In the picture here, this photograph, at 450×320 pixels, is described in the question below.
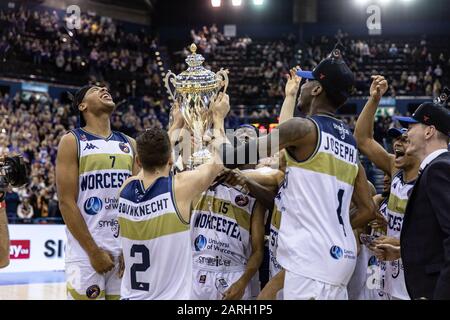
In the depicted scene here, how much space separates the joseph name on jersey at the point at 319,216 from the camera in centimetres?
388

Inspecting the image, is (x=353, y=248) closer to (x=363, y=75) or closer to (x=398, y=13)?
(x=363, y=75)

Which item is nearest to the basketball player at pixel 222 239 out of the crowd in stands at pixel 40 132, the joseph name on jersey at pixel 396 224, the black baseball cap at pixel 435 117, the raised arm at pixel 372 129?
the raised arm at pixel 372 129

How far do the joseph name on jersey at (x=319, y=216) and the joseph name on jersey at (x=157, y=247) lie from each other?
0.60m

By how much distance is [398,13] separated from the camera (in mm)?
29781

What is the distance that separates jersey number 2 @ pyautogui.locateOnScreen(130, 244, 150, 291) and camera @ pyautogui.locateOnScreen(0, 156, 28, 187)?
3.20 feet

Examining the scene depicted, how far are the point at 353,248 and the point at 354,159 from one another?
55cm

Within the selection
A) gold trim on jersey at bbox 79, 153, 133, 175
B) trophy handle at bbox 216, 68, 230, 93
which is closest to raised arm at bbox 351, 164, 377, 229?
trophy handle at bbox 216, 68, 230, 93

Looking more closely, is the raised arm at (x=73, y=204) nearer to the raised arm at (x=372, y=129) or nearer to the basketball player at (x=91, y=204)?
the basketball player at (x=91, y=204)

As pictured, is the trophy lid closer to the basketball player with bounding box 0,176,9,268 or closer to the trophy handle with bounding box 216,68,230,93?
the trophy handle with bounding box 216,68,230,93

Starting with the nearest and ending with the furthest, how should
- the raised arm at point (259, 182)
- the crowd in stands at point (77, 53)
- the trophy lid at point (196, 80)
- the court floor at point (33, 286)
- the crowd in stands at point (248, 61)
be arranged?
the raised arm at point (259, 182)
the trophy lid at point (196, 80)
the court floor at point (33, 286)
the crowd in stands at point (77, 53)
the crowd in stands at point (248, 61)

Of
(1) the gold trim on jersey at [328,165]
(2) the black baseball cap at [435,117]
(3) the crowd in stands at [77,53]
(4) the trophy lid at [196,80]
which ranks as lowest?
(1) the gold trim on jersey at [328,165]
